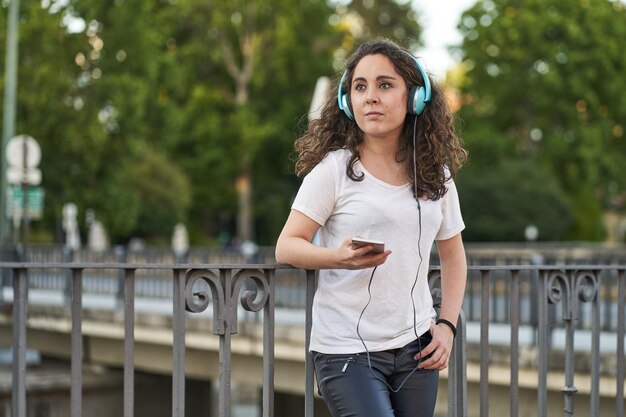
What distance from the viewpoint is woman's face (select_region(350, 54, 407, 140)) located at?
344cm

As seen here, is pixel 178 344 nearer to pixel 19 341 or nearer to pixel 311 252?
pixel 19 341

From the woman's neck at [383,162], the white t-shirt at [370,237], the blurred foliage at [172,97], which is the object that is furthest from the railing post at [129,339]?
the blurred foliage at [172,97]

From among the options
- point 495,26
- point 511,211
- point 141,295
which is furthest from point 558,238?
point 141,295

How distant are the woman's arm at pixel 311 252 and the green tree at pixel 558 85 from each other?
1810 inches

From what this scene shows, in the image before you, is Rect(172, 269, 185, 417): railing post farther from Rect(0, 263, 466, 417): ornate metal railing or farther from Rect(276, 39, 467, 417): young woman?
Rect(276, 39, 467, 417): young woman

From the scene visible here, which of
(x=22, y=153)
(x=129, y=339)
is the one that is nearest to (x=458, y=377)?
(x=129, y=339)

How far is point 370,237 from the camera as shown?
132 inches

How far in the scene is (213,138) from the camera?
50.6 metres

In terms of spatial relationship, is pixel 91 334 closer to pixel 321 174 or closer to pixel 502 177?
pixel 321 174

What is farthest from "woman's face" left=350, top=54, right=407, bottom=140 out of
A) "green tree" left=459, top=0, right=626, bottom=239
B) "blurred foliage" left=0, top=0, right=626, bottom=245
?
"green tree" left=459, top=0, right=626, bottom=239

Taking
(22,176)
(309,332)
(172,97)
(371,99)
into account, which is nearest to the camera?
(371,99)

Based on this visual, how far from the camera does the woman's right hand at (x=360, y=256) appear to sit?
125 inches

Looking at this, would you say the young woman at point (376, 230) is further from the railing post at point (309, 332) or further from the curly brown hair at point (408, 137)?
the railing post at point (309, 332)

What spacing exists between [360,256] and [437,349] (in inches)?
19.5
